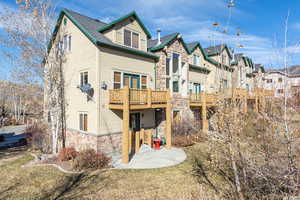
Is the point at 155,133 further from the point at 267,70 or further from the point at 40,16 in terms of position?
the point at 40,16

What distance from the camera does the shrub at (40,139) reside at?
13602 mm

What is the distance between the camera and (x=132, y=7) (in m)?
13.1

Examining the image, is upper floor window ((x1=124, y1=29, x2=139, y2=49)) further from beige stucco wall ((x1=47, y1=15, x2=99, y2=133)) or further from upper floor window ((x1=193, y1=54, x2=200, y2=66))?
upper floor window ((x1=193, y1=54, x2=200, y2=66))

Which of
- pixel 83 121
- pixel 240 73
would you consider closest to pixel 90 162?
pixel 83 121

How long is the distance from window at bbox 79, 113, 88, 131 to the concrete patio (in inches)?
123

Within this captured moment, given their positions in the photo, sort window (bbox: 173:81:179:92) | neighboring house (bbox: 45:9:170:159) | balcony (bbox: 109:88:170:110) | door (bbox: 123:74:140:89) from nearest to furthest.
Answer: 1. balcony (bbox: 109:88:170:110)
2. neighboring house (bbox: 45:9:170:159)
3. door (bbox: 123:74:140:89)
4. window (bbox: 173:81:179:92)

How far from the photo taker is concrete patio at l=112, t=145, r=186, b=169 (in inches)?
365

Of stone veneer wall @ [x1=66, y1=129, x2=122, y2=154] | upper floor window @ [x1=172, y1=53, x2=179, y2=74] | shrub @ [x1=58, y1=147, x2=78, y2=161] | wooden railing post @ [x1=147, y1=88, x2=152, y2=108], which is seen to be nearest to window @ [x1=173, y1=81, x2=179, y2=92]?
upper floor window @ [x1=172, y1=53, x2=179, y2=74]

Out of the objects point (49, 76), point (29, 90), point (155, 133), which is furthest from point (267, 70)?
point (29, 90)

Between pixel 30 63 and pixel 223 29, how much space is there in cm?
1378

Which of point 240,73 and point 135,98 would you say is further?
point 135,98

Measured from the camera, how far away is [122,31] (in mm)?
12461

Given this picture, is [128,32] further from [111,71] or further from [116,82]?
[116,82]

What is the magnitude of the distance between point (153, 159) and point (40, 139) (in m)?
10.7
